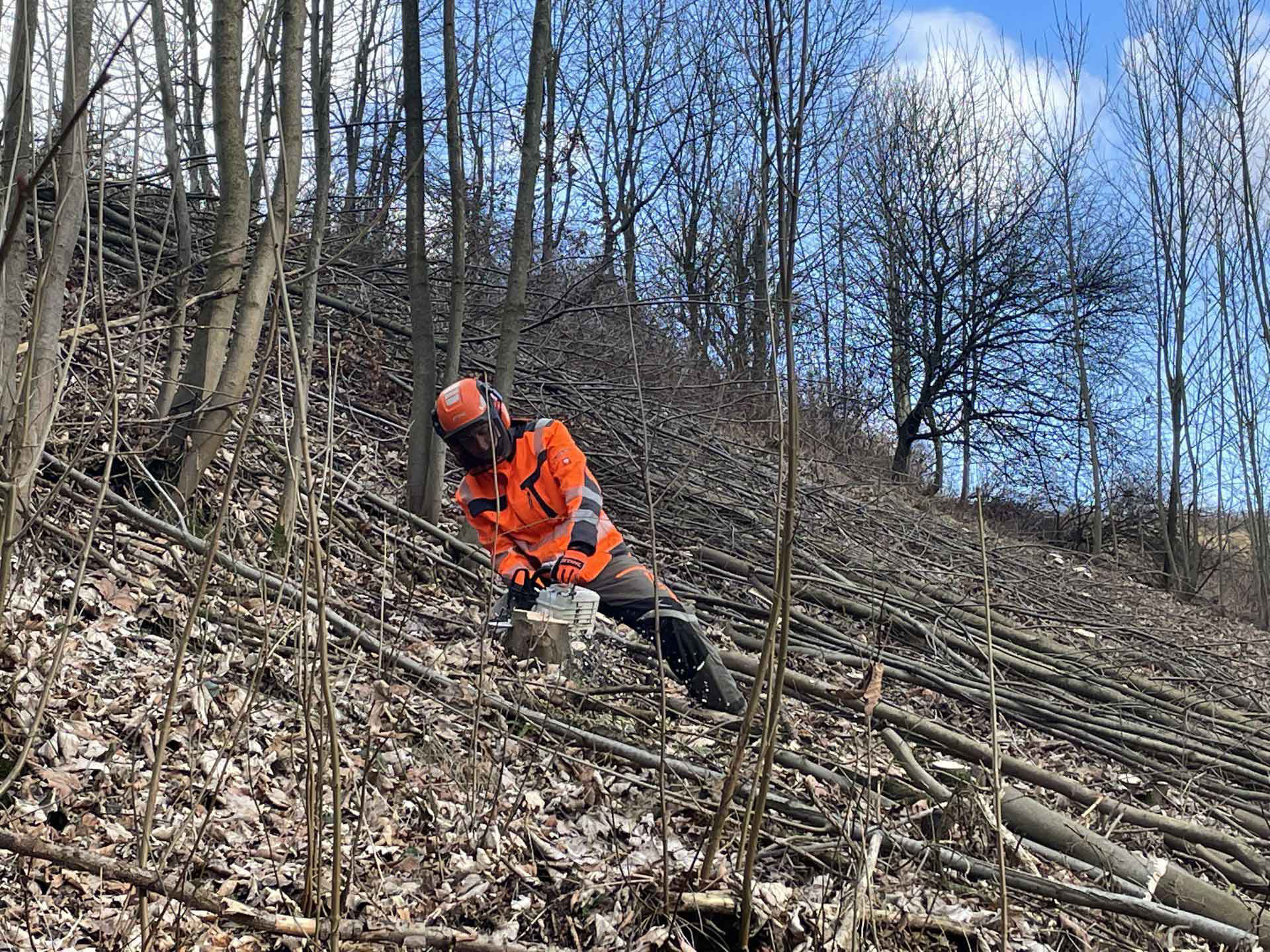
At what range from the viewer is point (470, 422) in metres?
4.95

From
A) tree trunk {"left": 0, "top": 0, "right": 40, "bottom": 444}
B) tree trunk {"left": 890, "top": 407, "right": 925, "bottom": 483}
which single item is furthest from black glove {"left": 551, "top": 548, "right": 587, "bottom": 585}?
tree trunk {"left": 890, "top": 407, "right": 925, "bottom": 483}

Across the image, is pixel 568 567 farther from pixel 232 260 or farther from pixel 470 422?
pixel 232 260

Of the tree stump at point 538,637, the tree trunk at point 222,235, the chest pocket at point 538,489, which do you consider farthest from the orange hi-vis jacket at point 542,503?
the tree trunk at point 222,235

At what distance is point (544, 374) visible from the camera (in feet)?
28.1

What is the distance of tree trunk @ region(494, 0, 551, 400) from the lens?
623 centimetres

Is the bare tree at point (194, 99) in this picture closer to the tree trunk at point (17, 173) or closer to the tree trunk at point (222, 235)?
the tree trunk at point (222, 235)

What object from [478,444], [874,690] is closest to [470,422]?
[478,444]

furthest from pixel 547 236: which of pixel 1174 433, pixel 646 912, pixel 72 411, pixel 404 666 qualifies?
pixel 1174 433

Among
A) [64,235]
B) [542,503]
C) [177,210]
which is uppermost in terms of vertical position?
[177,210]

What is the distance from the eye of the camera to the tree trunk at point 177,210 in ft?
17.5

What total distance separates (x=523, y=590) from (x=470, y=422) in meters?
0.87

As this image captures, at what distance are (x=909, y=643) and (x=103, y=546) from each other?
17.0ft

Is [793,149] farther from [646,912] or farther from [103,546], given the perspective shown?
[103,546]

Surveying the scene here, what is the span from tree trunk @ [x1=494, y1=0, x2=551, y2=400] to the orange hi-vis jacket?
51.7 inches
